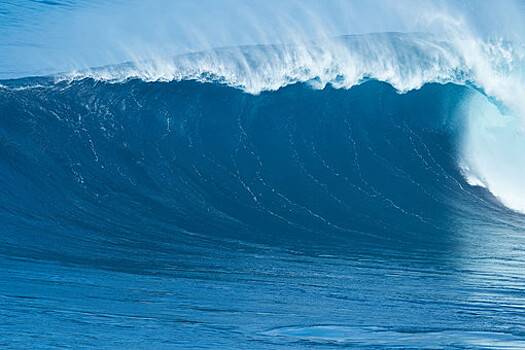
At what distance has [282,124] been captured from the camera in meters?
13.6

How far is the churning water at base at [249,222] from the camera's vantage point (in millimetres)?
7586

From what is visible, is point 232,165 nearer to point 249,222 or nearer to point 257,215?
point 257,215

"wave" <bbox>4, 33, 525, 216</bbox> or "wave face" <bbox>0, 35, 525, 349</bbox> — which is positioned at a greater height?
"wave" <bbox>4, 33, 525, 216</bbox>

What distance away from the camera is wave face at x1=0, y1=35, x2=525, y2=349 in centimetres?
764

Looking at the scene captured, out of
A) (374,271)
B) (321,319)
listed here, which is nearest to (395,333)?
(321,319)

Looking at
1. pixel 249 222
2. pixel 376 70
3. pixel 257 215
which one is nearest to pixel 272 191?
pixel 257 215

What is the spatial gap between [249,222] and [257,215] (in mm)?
272

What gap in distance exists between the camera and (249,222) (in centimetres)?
1079

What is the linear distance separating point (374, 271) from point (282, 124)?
491 cm

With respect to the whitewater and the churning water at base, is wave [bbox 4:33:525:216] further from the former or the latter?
the churning water at base

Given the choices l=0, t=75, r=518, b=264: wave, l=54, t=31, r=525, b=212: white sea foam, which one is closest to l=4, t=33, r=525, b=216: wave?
l=54, t=31, r=525, b=212: white sea foam

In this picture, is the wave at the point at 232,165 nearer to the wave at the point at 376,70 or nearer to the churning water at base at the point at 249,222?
the churning water at base at the point at 249,222

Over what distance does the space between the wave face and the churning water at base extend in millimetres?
26

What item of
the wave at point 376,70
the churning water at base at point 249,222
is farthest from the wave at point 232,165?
the wave at point 376,70
